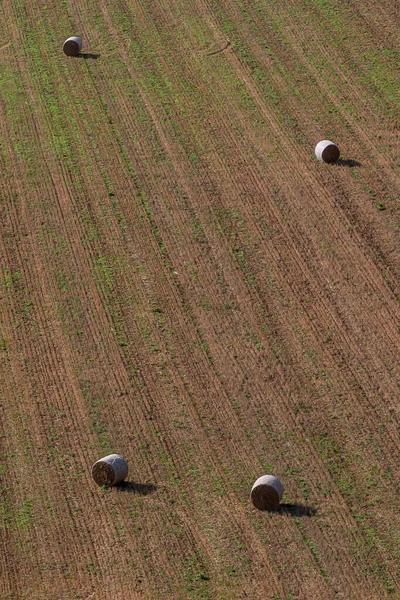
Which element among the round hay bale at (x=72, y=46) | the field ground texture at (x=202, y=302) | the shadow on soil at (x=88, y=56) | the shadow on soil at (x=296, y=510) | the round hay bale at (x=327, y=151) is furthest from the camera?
the shadow on soil at (x=88, y=56)

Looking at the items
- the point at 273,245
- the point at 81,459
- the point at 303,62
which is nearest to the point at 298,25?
the point at 303,62

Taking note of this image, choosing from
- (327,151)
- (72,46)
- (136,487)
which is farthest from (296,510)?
(72,46)

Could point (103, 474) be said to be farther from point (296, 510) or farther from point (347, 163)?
point (347, 163)

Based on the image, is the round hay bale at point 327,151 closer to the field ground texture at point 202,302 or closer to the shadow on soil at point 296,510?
the field ground texture at point 202,302

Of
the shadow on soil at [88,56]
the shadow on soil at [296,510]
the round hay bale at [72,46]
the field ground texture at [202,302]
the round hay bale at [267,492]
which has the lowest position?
the shadow on soil at [88,56]

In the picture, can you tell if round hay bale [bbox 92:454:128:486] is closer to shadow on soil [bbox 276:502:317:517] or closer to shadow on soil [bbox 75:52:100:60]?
shadow on soil [bbox 276:502:317:517]

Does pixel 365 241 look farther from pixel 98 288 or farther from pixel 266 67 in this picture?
pixel 266 67

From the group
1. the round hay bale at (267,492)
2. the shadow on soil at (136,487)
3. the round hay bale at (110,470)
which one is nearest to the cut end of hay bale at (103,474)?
the round hay bale at (110,470)
